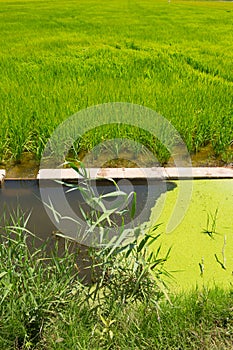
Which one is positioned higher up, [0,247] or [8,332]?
[0,247]

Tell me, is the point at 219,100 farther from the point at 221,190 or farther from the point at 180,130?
the point at 221,190

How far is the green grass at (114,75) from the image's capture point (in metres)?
3.10

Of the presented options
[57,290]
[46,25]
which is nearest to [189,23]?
[46,25]

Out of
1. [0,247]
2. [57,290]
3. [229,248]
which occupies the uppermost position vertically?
[0,247]

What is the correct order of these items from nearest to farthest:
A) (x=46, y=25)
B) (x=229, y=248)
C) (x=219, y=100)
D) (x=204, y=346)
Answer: (x=204, y=346), (x=229, y=248), (x=219, y=100), (x=46, y=25)

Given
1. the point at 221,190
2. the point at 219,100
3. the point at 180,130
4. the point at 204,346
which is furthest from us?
the point at 219,100

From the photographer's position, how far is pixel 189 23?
30.3 feet

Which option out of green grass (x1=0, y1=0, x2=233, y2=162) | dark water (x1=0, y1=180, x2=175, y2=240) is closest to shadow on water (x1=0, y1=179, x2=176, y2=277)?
dark water (x1=0, y1=180, x2=175, y2=240)

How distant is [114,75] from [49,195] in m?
2.54

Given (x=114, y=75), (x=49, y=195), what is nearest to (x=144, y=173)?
(x=49, y=195)

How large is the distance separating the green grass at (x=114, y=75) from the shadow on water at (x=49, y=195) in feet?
1.32

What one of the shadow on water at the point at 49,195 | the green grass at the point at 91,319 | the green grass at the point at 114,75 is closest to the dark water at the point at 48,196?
the shadow on water at the point at 49,195

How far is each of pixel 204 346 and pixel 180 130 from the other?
195cm

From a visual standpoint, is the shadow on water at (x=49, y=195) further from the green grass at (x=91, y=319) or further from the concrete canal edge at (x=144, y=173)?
the green grass at (x=91, y=319)
